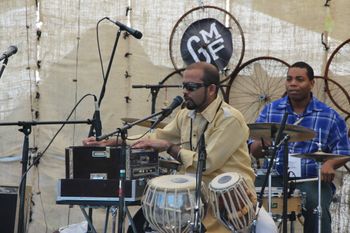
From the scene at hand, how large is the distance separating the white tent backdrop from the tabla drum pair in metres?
2.66

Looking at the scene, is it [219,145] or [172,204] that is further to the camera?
[219,145]

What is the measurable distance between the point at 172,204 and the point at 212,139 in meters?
0.54

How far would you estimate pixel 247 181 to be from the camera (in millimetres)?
3666

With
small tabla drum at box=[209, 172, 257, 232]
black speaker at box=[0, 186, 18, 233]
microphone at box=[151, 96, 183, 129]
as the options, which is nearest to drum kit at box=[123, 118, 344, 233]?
small tabla drum at box=[209, 172, 257, 232]

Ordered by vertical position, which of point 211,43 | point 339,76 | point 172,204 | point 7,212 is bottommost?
point 7,212

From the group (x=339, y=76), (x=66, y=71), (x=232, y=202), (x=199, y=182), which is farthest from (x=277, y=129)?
(x=66, y=71)

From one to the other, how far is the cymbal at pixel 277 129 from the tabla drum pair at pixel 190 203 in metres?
0.92

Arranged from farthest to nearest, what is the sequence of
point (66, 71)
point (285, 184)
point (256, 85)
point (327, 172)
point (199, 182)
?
point (66, 71) → point (256, 85) → point (327, 172) → point (285, 184) → point (199, 182)

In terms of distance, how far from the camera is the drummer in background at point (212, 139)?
3.72 meters

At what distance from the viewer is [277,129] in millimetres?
4430

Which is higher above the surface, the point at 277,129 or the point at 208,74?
the point at 208,74

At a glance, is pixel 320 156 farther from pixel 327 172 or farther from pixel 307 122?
pixel 307 122

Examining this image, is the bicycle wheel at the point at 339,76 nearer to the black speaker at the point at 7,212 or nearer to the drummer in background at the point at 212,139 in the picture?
the drummer in background at the point at 212,139

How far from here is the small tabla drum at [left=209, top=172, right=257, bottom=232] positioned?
3.47m
